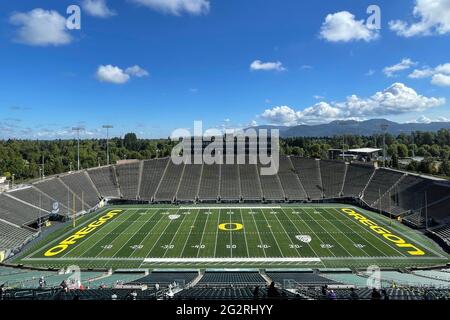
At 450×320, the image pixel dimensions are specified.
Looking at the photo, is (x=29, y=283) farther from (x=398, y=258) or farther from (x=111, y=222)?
(x=398, y=258)

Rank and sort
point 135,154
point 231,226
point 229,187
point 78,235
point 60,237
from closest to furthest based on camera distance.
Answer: point 60,237
point 78,235
point 231,226
point 229,187
point 135,154

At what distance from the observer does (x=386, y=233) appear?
30.1 m

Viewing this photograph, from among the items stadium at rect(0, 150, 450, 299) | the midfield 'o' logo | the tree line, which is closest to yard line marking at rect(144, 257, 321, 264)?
stadium at rect(0, 150, 450, 299)

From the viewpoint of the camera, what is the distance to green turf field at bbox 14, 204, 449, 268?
2388 cm

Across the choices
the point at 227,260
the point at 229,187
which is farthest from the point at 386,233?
the point at 229,187

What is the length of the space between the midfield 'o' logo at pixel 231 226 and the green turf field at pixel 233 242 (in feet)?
0.12

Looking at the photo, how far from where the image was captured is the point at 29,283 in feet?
55.6

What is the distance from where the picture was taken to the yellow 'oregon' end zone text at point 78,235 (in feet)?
85.7

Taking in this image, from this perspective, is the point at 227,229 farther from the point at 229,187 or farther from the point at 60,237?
the point at 229,187

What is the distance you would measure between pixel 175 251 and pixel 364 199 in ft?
89.9

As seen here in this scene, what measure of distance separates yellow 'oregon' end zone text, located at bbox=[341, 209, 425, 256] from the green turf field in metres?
0.07

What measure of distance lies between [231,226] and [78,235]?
13.5m

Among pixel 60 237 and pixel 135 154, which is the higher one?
pixel 135 154
